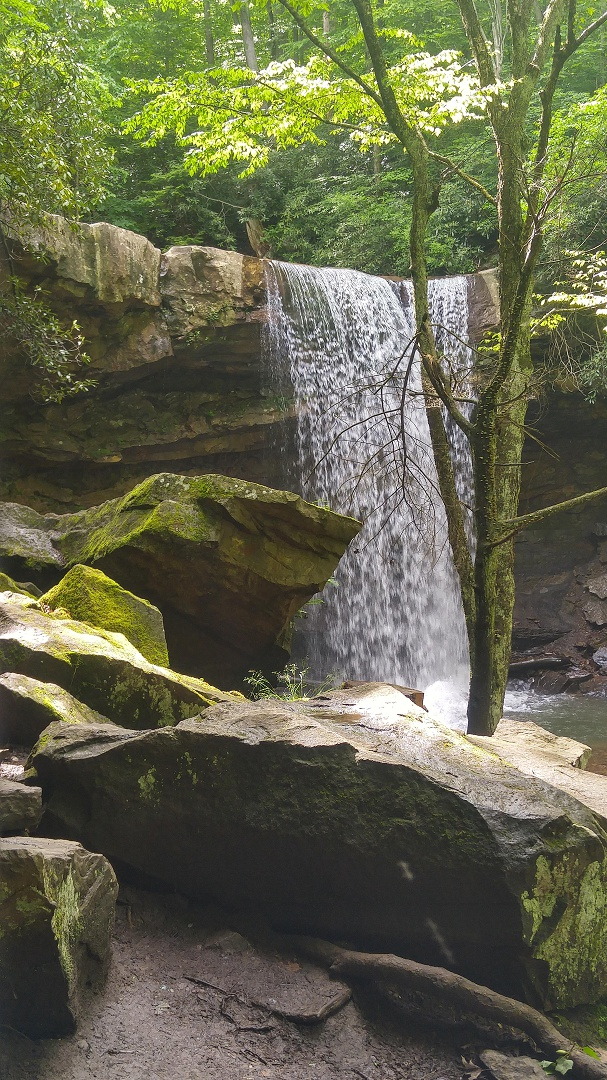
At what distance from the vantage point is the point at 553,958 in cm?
260

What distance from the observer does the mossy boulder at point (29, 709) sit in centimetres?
339

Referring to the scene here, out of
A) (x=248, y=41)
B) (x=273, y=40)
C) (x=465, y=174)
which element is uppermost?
(x=273, y=40)

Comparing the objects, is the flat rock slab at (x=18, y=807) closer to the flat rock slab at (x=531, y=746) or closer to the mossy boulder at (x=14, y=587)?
the flat rock slab at (x=531, y=746)

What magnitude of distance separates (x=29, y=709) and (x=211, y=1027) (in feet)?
5.11

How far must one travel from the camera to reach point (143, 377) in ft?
37.6

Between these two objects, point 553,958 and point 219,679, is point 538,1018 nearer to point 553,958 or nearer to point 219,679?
point 553,958

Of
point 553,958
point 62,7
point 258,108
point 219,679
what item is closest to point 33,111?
point 258,108

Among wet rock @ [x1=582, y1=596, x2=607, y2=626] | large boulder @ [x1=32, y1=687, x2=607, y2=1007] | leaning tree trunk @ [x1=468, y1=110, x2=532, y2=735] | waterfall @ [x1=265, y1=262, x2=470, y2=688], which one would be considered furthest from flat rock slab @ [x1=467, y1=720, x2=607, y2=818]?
wet rock @ [x1=582, y1=596, x2=607, y2=626]

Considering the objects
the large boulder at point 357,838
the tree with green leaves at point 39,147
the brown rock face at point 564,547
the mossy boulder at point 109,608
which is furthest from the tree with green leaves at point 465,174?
the brown rock face at point 564,547

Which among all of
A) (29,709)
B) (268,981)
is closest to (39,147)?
(29,709)

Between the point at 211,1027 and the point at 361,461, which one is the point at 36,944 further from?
the point at 361,461

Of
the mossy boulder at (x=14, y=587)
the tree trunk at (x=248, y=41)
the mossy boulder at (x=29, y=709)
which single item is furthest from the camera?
the tree trunk at (x=248, y=41)

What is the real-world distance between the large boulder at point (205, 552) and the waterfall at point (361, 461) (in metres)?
4.87

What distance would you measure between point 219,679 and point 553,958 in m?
4.84
